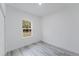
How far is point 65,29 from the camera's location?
142 inches

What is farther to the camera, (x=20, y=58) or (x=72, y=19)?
(x=72, y=19)

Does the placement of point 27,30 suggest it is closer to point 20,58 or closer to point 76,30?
point 76,30

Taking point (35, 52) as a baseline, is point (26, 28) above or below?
above

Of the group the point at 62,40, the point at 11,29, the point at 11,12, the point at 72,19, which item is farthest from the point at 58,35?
the point at 11,12

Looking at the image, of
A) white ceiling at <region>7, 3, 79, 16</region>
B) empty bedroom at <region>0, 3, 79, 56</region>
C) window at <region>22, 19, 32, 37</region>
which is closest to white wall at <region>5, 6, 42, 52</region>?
empty bedroom at <region>0, 3, 79, 56</region>

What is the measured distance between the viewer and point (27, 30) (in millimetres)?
4629

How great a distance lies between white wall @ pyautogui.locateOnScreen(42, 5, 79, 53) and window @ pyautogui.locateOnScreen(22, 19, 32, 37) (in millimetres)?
1387

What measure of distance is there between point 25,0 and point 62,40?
140 inches

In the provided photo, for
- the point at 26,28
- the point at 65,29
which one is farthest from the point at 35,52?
the point at 65,29

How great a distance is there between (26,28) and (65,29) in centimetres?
253

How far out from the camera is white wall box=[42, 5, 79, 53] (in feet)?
10.2

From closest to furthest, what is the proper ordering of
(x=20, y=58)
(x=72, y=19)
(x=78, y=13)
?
(x=20, y=58) < (x=78, y=13) < (x=72, y=19)

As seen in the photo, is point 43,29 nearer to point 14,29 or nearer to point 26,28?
point 26,28

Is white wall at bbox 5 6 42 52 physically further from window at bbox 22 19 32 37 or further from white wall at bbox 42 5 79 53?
white wall at bbox 42 5 79 53
